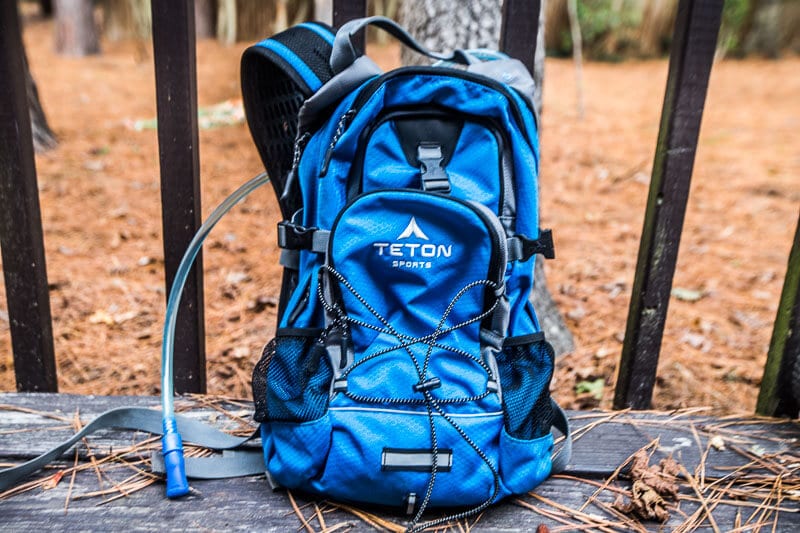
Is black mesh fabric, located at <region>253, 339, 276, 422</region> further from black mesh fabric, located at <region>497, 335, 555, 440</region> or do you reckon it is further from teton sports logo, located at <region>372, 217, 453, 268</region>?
black mesh fabric, located at <region>497, 335, 555, 440</region>

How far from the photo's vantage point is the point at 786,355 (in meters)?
1.38

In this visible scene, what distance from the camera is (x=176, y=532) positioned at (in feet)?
3.25

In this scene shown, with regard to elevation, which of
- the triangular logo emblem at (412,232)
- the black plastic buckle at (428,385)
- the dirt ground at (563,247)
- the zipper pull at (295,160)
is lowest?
the dirt ground at (563,247)

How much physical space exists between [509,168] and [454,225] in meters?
0.17

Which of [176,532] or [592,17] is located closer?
[176,532]

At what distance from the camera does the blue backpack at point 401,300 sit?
3.31 feet

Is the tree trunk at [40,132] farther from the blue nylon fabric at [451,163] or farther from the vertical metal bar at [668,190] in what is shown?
the vertical metal bar at [668,190]

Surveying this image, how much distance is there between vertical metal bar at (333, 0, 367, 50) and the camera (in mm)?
1277

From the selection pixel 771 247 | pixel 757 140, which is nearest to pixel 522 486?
pixel 771 247

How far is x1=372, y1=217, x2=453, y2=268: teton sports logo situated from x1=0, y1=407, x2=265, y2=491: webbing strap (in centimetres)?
45

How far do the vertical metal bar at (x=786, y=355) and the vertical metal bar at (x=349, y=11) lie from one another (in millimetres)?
1035

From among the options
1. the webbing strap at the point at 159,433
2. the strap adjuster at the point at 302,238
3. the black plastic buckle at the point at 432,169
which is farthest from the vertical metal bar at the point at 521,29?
the webbing strap at the point at 159,433

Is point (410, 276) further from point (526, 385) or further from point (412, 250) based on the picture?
point (526, 385)

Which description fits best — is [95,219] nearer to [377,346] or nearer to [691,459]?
[377,346]
